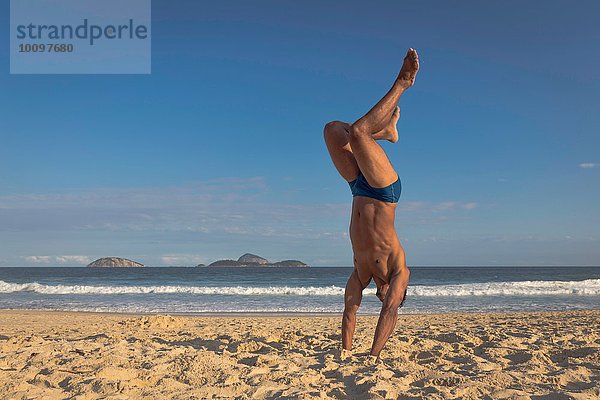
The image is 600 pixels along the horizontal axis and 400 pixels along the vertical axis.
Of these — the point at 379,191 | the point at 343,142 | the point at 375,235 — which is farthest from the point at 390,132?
the point at 375,235

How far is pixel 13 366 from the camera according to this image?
3719 millimetres

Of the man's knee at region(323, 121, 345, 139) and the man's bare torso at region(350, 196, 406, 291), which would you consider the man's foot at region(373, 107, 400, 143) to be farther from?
the man's bare torso at region(350, 196, 406, 291)

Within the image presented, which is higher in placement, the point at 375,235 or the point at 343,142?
the point at 343,142

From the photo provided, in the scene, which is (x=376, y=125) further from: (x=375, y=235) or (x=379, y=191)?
(x=375, y=235)

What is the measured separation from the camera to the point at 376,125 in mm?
3447

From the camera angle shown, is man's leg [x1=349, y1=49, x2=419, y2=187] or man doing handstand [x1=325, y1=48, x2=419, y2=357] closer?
man's leg [x1=349, y1=49, x2=419, y2=187]

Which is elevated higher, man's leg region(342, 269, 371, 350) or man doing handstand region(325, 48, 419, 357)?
man doing handstand region(325, 48, 419, 357)

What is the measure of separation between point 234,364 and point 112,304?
44.8 feet

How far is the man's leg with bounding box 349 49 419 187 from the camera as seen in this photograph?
343 centimetres

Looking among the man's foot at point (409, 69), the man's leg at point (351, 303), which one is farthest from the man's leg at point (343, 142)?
the man's leg at point (351, 303)

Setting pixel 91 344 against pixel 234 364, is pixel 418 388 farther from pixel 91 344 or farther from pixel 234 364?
pixel 91 344

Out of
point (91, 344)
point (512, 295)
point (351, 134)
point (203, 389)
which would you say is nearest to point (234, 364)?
point (203, 389)

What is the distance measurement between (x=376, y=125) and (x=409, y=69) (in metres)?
0.50

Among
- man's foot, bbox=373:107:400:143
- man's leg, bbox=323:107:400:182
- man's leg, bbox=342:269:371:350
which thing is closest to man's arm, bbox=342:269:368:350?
man's leg, bbox=342:269:371:350
